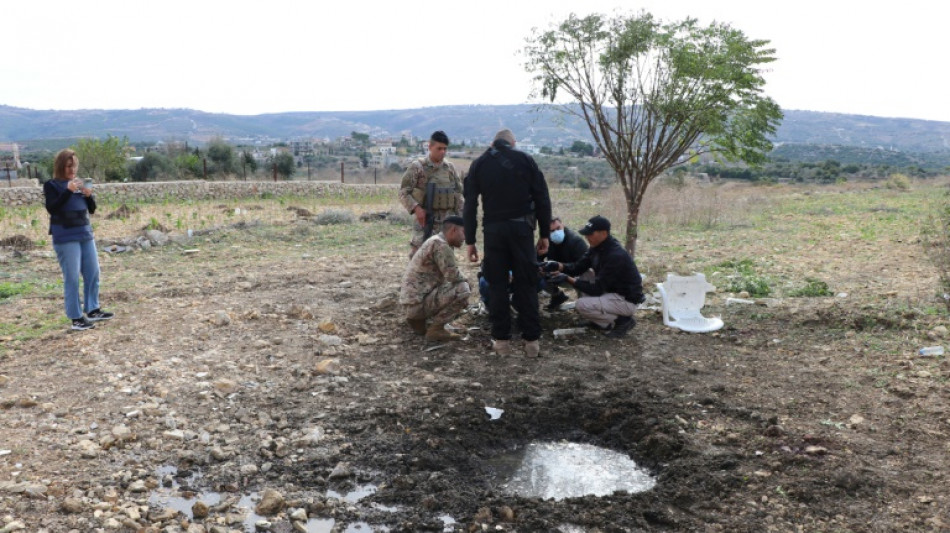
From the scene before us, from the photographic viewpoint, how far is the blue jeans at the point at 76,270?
6.14m

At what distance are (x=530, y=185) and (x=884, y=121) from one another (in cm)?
15035

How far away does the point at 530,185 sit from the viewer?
559 cm

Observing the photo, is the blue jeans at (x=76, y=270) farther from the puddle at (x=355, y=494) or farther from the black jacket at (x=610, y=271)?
the black jacket at (x=610, y=271)

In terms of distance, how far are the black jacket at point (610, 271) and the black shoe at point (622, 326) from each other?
0.19 meters

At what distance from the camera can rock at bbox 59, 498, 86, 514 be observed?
3.38 m

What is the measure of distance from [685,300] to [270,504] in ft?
15.0

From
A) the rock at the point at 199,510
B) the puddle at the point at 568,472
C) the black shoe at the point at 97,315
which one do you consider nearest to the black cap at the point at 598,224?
the puddle at the point at 568,472

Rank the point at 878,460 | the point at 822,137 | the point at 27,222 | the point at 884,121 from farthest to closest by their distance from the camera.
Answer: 1. the point at 884,121
2. the point at 822,137
3. the point at 27,222
4. the point at 878,460

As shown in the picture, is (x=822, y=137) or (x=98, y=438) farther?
(x=822, y=137)

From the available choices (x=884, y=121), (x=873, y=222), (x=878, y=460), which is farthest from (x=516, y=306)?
(x=884, y=121)

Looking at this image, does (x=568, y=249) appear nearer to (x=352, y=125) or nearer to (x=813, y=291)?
(x=813, y=291)

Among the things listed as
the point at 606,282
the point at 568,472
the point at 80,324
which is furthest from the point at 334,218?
the point at 568,472

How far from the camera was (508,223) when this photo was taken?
5578mm

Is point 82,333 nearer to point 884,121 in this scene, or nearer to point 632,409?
point 632,409
